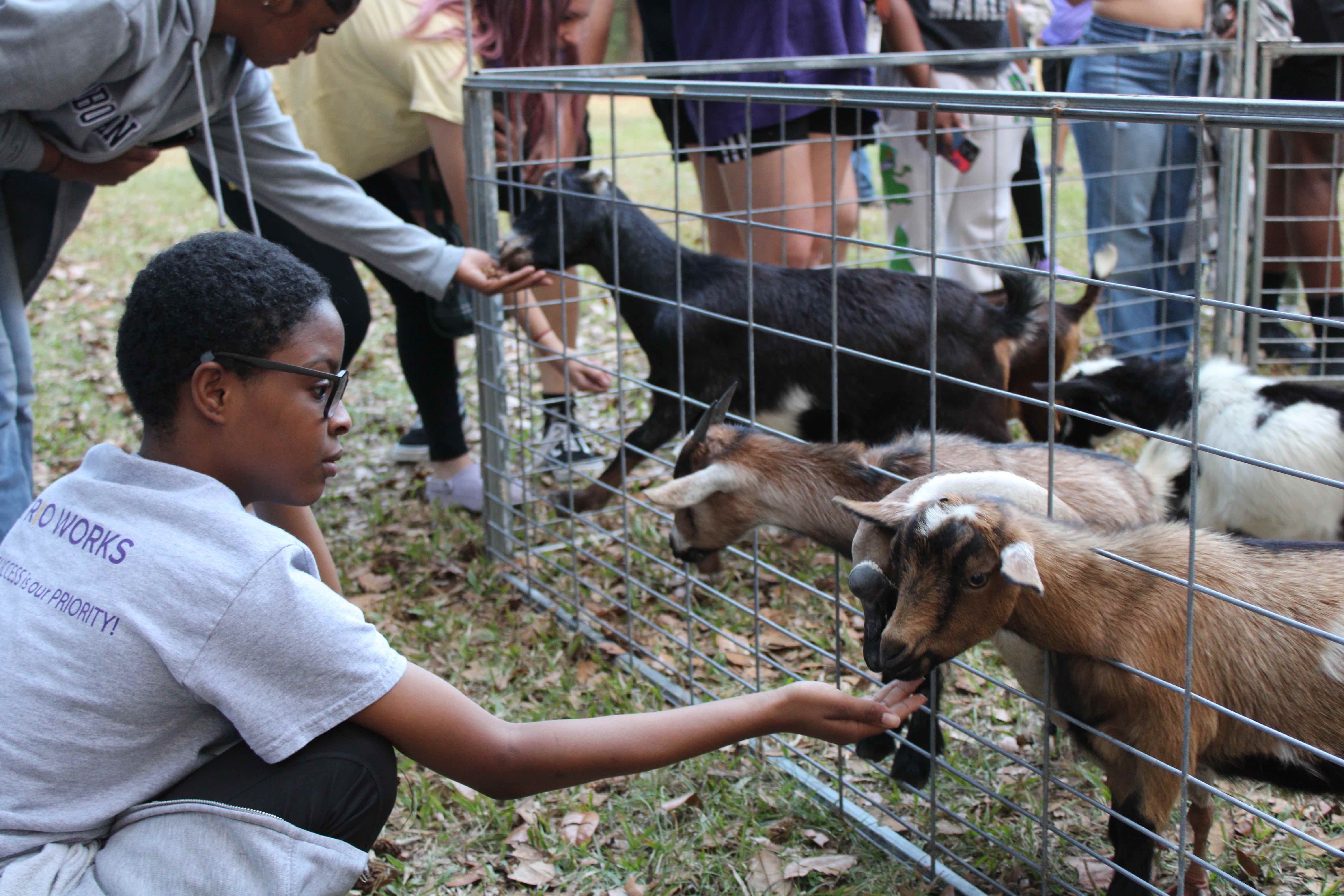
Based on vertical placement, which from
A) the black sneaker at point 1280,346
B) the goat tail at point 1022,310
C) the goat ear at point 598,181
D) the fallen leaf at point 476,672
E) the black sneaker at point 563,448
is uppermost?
the goat ear at point 598,181

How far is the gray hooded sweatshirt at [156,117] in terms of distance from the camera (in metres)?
2.52

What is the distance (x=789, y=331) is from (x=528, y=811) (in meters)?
1.76

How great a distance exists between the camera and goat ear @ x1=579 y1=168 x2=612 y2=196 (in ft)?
12.6

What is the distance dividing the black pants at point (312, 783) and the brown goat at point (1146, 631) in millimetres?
878

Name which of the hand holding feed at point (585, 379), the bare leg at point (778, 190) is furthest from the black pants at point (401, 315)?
the bare leg at point (778, 190)

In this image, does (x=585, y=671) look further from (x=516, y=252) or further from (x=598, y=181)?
(x=598, y=181)

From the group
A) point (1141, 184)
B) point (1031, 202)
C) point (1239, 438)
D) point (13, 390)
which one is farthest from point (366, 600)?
point (1031, 202)

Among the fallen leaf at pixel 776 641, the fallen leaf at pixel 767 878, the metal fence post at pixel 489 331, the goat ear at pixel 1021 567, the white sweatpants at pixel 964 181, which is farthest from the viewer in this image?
the white sweatpants at pixel 964 181

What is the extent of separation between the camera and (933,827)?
239 cm

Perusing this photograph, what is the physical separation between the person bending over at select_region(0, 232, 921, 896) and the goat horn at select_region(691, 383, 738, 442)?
3.59 feet

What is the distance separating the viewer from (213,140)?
3416 mm

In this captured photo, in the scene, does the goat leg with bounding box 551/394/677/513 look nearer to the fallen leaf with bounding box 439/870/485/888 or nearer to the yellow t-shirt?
the yellow t-shirt

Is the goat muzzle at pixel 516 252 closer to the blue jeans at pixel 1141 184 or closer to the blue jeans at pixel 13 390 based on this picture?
the blue jeans at pixel 13 390

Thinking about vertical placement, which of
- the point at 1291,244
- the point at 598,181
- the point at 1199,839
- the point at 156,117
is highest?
the point at 156,117
